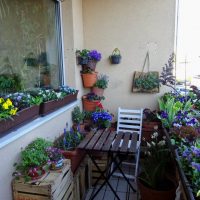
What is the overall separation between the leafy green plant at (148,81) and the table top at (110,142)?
1131 mm

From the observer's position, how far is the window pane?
2641mm

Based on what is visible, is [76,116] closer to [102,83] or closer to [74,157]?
[102,83]

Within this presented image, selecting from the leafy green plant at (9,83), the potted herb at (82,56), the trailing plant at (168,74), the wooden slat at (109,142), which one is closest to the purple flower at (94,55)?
the potted herb at (82,56)

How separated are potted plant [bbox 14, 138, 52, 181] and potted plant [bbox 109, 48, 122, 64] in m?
2.11

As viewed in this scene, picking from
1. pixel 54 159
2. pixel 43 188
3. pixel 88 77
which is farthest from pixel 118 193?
pixel 88 77

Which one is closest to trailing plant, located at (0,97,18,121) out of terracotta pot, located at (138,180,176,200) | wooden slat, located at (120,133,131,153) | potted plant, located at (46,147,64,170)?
potted plant, located at (46,147,64,170)

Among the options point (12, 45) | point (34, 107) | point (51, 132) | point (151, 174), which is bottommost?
point (151, 174)

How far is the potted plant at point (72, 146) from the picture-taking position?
230cm

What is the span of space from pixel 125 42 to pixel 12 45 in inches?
68.3

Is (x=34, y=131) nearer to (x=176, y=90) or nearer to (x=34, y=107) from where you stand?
(x=34, y=107)

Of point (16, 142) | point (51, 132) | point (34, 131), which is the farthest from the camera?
point (51, 132)

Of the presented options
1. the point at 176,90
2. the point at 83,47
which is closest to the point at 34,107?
the point at 83,47

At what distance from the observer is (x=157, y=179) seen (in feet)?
7.56

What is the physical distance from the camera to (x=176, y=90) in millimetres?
3453
